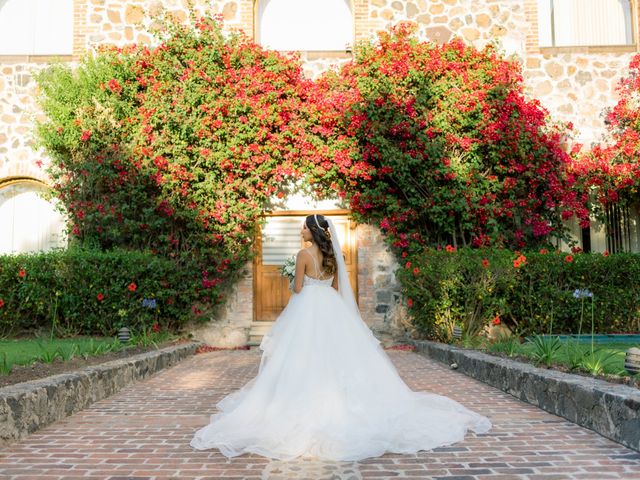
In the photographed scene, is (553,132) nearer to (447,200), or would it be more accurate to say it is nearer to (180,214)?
(447,200)

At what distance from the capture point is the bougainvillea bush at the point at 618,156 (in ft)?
34.6

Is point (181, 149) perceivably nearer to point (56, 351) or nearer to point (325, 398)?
point (56, 351)

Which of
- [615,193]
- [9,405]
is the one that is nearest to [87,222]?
[9,405]

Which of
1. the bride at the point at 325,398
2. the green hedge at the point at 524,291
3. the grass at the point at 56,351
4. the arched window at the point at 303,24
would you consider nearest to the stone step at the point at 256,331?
the grass at the point at 56,351

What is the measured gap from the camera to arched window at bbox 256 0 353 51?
11539 millimetres

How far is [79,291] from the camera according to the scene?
9.09 meters

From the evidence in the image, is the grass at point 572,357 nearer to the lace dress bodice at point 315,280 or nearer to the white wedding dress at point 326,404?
the white wedding dress at point 326,404

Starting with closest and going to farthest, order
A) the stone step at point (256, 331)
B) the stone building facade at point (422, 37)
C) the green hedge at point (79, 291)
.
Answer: the green hedge at point (79, 291) → the stone step at point (256, 331) → the stone building facade at point (422, 37)

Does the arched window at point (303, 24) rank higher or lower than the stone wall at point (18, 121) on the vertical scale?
higher

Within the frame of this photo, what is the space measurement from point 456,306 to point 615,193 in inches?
175

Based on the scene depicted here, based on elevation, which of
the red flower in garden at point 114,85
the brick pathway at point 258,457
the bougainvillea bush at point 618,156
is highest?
the red flower in garden at point 114,85

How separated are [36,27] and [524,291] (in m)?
10.5

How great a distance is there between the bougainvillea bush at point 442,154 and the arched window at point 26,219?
5330 mm

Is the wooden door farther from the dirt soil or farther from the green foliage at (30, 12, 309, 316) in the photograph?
the dirt soil
